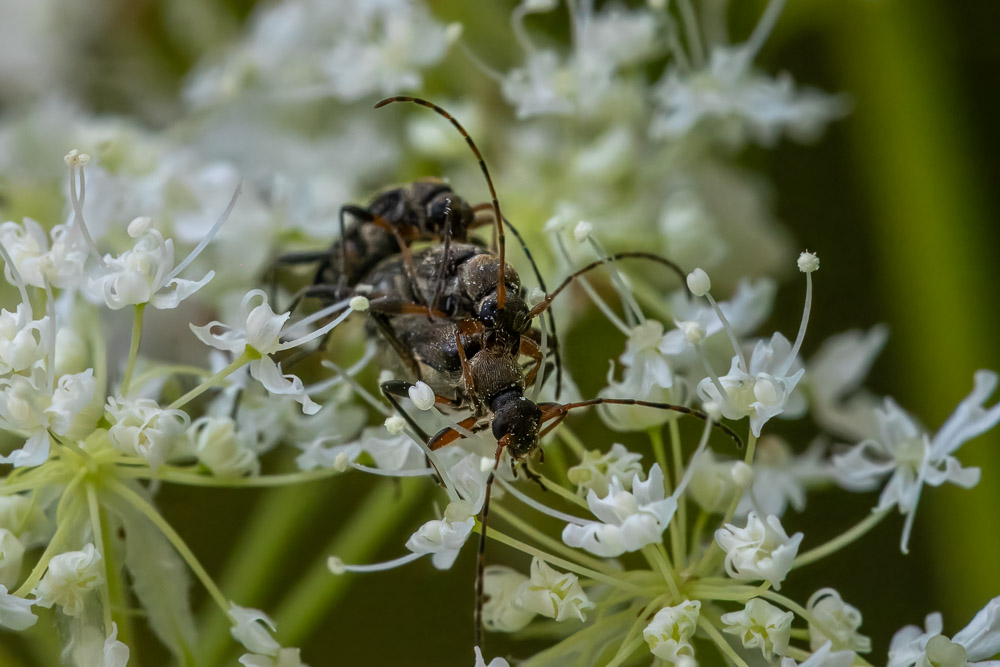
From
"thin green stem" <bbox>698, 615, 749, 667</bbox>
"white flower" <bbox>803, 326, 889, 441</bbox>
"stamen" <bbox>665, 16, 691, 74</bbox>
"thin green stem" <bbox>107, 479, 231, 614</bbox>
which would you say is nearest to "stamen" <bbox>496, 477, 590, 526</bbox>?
"thin green stem" <bbox>698, 615, 749, 667</bbox>

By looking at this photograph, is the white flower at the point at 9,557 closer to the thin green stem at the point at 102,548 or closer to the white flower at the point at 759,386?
the thin green stem at the point at 102,548

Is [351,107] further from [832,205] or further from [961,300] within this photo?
[961,300]

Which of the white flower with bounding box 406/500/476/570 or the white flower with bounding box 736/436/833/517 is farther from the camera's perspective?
the white flower with bounding box 736/436/833/517

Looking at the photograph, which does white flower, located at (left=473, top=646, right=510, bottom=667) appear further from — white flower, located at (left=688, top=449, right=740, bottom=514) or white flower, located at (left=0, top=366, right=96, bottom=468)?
white flower, located at (left=0, top=366, right=96, bottom=468)

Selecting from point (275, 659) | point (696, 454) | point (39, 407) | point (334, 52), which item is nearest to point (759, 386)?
point (696, 454)

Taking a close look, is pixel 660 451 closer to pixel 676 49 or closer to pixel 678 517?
pixel 678 517
